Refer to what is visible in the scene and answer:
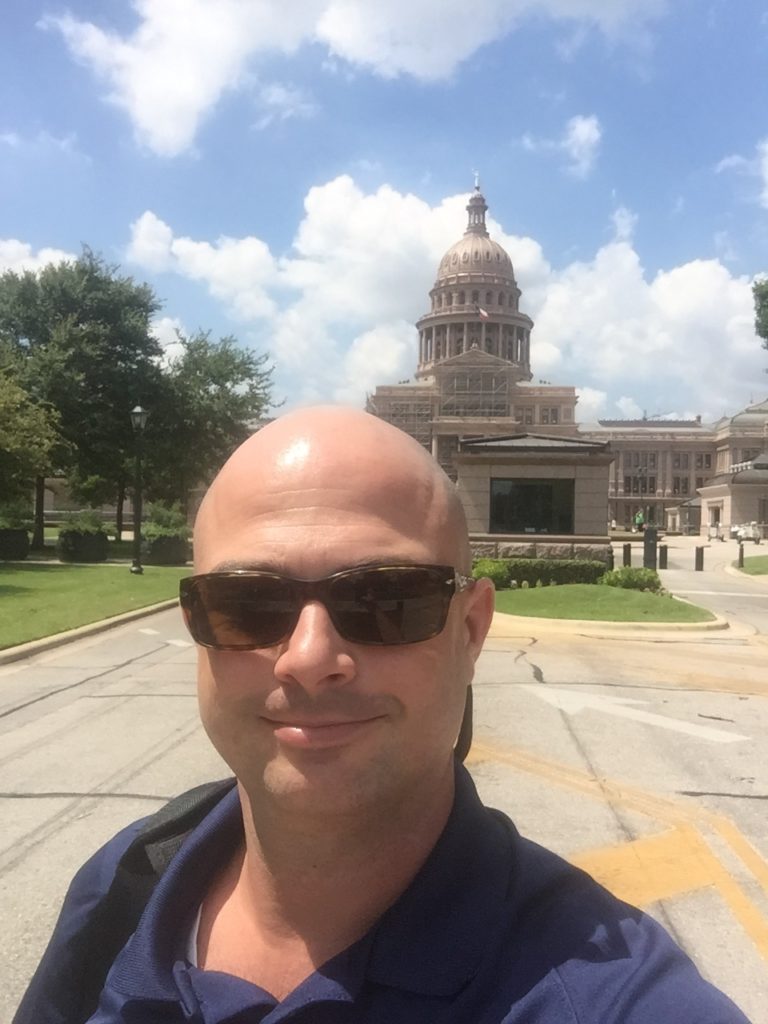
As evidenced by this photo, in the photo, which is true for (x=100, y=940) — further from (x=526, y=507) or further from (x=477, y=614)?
(x=526, y=507)

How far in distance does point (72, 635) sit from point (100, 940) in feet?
37.0

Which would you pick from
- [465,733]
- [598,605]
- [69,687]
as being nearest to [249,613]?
[465,733]

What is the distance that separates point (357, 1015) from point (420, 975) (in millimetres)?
105

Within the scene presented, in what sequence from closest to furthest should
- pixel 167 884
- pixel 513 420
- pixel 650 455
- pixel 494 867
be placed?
pixel 494 867 → pixel 167 884 → pixel 513 420 → pixel 650 455

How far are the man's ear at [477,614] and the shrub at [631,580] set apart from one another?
57.7ft

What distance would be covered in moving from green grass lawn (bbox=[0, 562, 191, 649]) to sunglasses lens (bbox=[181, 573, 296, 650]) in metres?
10.5

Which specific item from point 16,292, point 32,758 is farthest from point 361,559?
point 16,292

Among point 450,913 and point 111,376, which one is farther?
point 111,376

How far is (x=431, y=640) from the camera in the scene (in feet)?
4.53

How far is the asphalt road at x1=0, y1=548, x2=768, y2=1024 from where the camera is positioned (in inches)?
152

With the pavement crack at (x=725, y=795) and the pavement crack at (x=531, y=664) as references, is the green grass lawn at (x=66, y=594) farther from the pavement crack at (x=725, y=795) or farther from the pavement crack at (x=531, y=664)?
the pavement crack at (x=725, y=795)

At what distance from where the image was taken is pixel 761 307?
3095 cm

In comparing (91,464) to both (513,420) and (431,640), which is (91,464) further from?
(513,420)

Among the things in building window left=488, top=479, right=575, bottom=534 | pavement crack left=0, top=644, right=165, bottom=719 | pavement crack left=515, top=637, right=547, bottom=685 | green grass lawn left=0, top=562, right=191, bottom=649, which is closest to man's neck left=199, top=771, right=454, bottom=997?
pavement crack left=0, top=644, right=165, bottom=719
